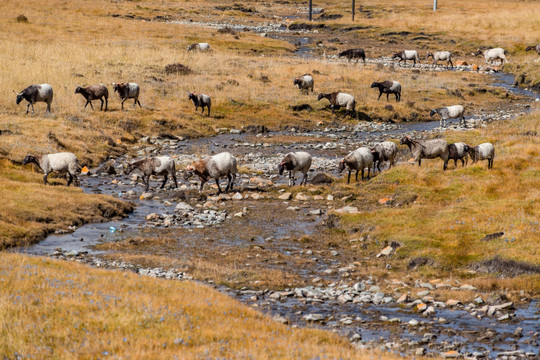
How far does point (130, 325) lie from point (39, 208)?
44.4 ft

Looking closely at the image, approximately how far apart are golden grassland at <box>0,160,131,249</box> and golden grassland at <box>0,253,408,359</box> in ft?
22.4

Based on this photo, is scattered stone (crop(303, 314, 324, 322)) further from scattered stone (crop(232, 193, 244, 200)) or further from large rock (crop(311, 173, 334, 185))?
large rock (crop(311, 173, 334, 185))

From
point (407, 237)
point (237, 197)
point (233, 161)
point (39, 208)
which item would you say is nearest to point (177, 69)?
point (233, 161)

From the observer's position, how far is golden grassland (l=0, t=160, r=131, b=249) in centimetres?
2112

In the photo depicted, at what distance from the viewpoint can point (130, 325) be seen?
1130 cm

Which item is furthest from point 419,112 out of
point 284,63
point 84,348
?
point 84,348

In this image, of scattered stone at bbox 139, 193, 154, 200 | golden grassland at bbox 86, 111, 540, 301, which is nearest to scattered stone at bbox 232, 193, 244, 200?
golden grassland at bbox 86, 111, 540, 301

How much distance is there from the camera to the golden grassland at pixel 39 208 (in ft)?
69.3

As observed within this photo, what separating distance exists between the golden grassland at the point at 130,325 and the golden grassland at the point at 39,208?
6.83 metres

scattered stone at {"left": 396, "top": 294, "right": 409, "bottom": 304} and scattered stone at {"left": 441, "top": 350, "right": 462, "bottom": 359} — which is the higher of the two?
scattered stone at {"left": 441, "top": 350, "right": 462, "bottom": 359}

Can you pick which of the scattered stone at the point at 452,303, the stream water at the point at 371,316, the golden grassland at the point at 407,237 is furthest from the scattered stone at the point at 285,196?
the scattered stone at the point at 452,303

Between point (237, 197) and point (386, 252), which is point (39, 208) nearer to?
point (237, 197)

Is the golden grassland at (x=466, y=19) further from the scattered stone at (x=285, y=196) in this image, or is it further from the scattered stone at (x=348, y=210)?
the scattered stone at (x=348, y=210)

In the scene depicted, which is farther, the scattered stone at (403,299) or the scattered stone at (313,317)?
the scattered stone at (403,299)
